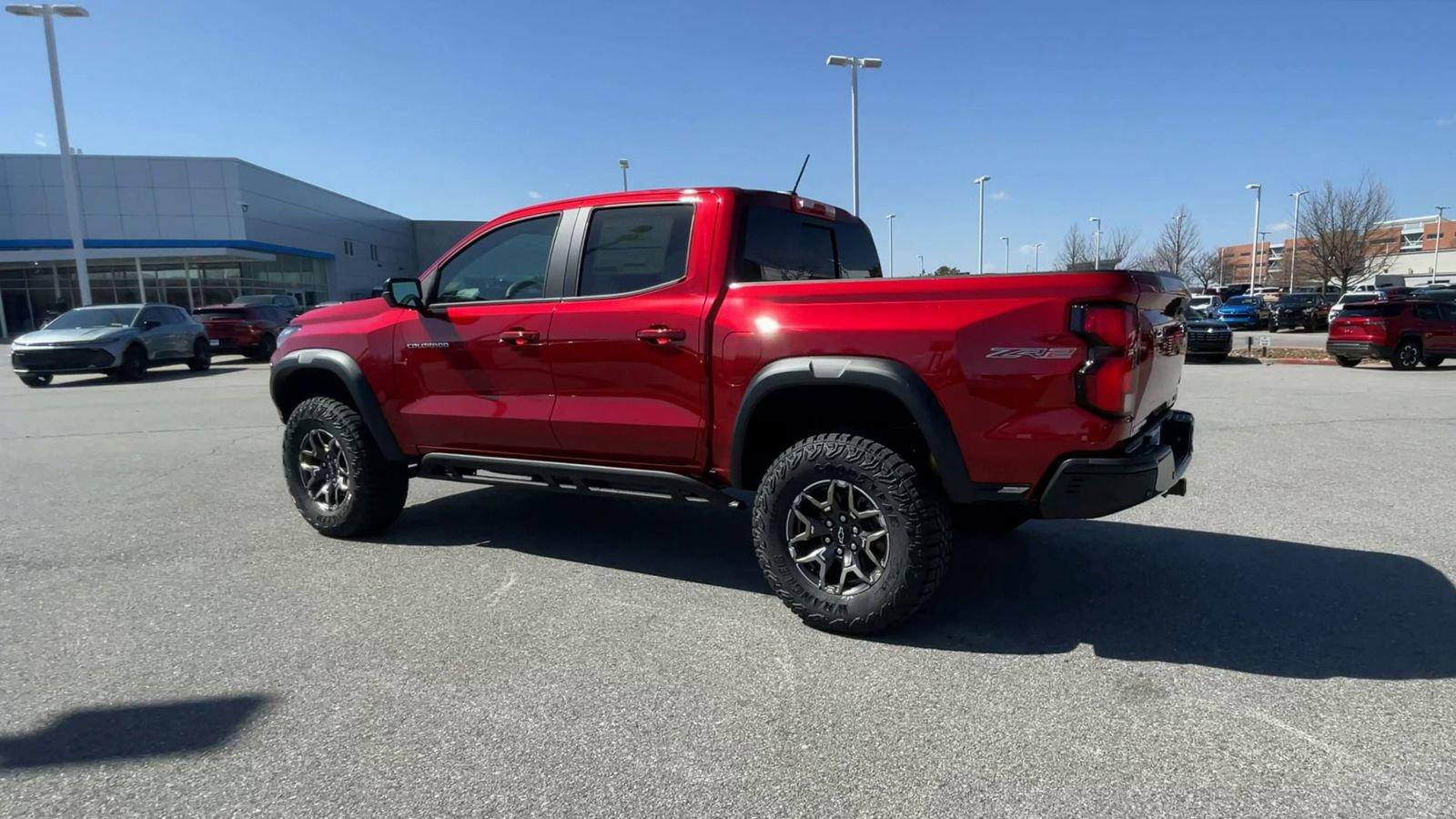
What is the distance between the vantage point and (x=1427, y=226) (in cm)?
9488

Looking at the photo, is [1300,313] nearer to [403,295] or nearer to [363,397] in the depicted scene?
[403,295]

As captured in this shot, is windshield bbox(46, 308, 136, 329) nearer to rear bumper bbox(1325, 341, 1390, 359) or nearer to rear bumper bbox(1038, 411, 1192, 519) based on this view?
rear bumper bbox(1038, 411, 1192, 519)

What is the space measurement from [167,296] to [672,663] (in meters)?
44.2

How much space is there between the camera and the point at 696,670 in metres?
3.26

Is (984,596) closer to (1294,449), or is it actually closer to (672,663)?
(672,663)

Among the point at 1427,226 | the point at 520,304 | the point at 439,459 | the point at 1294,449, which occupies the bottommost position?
the point at 1294,449

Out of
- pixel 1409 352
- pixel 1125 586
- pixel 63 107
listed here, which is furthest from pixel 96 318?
pixel 1409 352

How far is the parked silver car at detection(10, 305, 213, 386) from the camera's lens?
15273 mm

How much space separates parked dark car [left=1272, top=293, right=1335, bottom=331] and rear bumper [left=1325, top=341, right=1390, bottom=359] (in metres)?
16.5

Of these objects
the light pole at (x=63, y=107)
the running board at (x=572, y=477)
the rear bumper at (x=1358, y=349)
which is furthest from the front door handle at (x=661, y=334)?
the light pole at (x=63, y=107)

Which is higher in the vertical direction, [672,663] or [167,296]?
[167,296]

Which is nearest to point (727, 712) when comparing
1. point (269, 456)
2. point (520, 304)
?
point (520, 304)

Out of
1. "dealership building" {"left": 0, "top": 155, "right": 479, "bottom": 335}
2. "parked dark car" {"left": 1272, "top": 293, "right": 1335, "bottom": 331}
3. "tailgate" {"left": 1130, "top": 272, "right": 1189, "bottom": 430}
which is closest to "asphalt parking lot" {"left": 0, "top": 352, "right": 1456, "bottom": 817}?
"tailgate" {"left": 1130, "top": 272, "right": 1189, "bottom": 430}

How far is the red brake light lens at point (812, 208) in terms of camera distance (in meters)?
4.45
